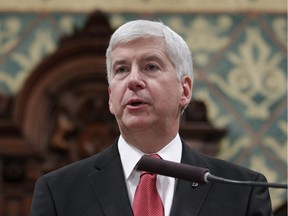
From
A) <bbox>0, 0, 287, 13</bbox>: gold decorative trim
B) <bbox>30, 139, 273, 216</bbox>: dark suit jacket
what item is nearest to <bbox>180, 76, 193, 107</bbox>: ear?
<bbox>30, 139, 273, 216</bbox>: dark suit jacket

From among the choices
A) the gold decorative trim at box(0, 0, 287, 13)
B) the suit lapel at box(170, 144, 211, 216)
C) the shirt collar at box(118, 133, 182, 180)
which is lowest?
the gold decorative trim at box(0, 0, 287, 13)

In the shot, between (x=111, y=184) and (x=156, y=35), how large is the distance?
28cm

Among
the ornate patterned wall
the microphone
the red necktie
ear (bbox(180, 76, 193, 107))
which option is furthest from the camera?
the ornate patterned wall

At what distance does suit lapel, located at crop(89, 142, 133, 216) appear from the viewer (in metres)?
1.84

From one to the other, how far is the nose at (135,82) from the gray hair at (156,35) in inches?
2.8

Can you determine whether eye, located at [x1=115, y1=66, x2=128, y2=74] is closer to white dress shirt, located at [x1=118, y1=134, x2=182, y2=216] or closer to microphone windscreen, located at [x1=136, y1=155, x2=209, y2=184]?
white dress shirt, located at [x1=118, y1=134, x2=182, y2=216]

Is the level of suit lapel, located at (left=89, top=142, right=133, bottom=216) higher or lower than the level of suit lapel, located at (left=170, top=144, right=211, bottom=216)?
higher

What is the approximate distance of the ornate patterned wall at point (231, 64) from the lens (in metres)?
3.17

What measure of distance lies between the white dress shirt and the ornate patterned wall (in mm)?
1212

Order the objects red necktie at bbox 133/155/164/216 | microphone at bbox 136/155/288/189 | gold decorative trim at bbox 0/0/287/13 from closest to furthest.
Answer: microphone at bbox 136/155/288/189, red necktie at bbox 133/155/164/216, gold decorative trim at bbox 0/0/287/13

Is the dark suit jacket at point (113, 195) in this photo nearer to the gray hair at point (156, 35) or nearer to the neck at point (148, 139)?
the neck at point (148, 139)

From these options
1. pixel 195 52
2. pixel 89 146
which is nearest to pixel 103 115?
pixel 89 146

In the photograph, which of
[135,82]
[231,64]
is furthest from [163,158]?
[231,64]

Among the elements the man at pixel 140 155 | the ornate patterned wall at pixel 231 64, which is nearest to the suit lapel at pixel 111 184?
the man at pixel 140 155
